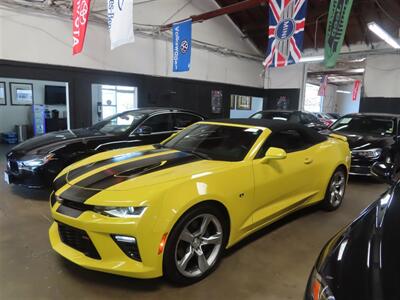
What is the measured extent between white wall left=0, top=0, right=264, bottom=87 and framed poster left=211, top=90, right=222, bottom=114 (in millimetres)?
562

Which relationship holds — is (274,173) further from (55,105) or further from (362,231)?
(55,105)

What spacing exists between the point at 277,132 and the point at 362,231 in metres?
1.64

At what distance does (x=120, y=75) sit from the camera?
8.79m

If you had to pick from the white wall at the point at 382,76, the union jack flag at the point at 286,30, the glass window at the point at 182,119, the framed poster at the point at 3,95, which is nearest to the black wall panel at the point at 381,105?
the white wall at the point at 382,76

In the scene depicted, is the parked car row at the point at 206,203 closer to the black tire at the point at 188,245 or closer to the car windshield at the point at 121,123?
the black tire at the point at 188,245

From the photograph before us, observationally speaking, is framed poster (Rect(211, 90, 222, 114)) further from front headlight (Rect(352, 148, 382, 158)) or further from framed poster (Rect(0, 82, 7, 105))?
framed poster (Rect(0, 82, 7, 105))

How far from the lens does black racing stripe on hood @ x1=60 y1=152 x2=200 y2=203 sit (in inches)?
85.3

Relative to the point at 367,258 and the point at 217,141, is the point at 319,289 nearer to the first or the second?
the point at 367,258

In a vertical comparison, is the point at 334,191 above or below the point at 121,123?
below

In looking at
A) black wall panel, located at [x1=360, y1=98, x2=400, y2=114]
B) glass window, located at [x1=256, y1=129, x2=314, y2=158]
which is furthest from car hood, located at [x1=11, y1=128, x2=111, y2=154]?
black wall panel, located at [x1=360, y1=98, x2=400, y2=114]

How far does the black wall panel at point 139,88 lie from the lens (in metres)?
7.14

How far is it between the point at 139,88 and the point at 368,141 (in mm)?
6620

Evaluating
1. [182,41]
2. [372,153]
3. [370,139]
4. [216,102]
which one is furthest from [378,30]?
[216,102]

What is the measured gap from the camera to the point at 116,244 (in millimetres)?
1961
